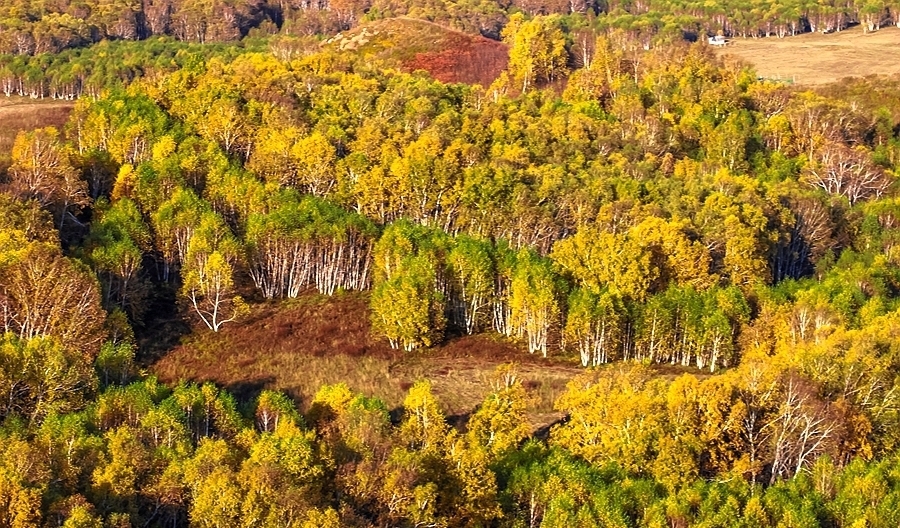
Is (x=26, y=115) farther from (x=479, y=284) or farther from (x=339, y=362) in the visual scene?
(x=479, y=284)

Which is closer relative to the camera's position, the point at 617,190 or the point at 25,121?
the point at 617,190

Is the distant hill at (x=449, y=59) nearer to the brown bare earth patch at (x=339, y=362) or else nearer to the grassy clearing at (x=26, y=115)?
the grassy clearing at (x=26, y=115)

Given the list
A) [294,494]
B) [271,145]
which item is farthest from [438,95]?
[294,494]

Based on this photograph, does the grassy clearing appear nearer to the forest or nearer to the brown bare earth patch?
the forest

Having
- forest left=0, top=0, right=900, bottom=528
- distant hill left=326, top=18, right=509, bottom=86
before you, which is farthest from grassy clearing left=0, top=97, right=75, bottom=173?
distant hill left=326, top=18, right=509, bottom=86

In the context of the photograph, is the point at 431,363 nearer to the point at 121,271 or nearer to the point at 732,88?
the point at 121,271

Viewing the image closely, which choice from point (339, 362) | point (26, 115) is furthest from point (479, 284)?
point (26, 115)

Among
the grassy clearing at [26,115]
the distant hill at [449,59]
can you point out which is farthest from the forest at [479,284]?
the grassy clearing at [26,115]
